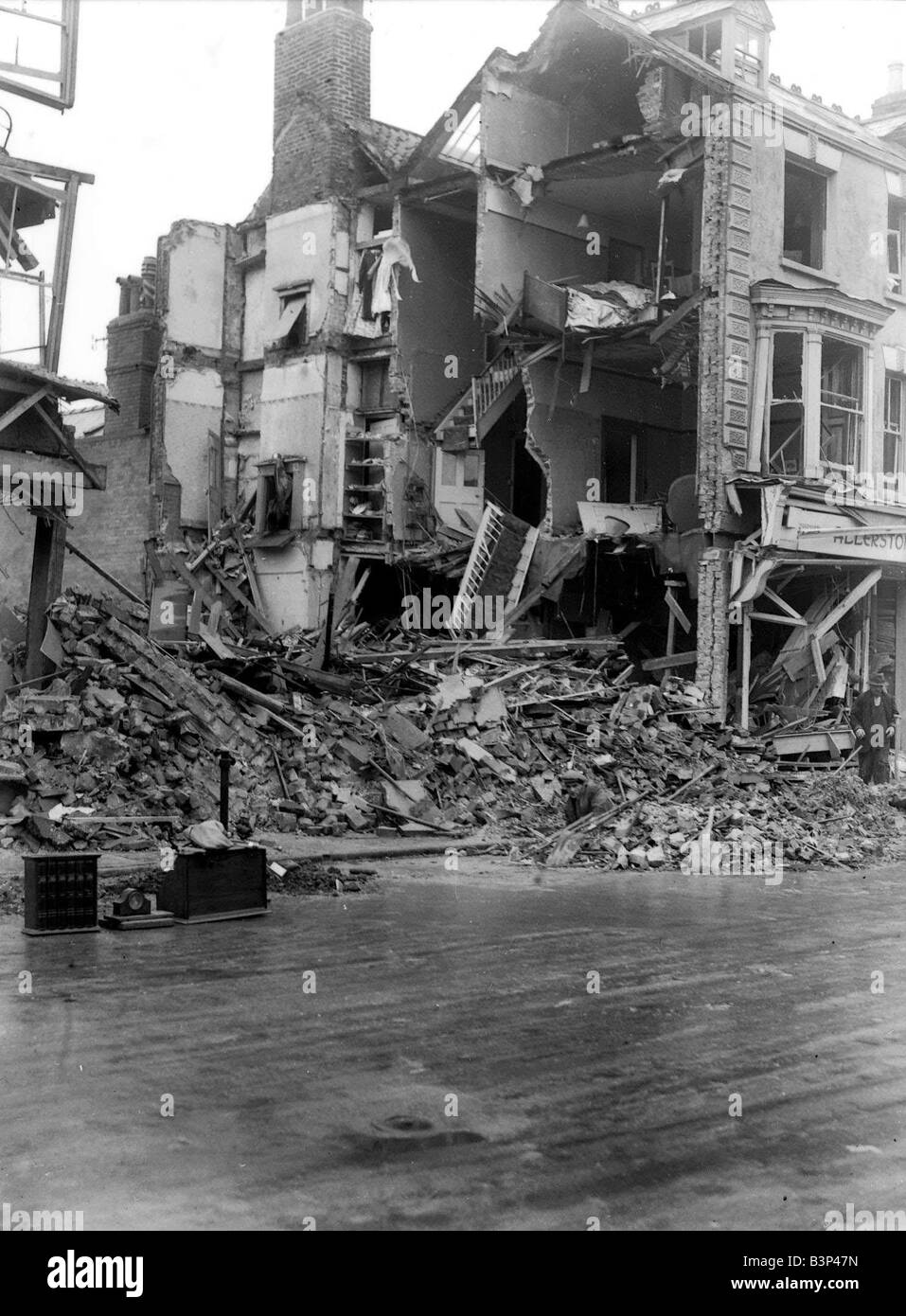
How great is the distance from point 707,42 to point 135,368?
14.0m

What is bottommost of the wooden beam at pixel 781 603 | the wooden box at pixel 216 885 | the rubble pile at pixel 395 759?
the wooden box at pixel 216 885

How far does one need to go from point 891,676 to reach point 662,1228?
72.7ft

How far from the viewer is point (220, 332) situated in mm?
31031

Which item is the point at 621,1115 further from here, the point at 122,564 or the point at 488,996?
the point at 122,564

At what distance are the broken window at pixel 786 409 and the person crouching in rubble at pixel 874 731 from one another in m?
4.39

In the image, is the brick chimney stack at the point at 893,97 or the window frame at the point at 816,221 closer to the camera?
the window frame at the point at 816,221

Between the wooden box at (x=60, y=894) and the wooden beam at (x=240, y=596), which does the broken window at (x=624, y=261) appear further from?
the wooden box at (x=60, y=894)

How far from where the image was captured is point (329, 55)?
94.3ft

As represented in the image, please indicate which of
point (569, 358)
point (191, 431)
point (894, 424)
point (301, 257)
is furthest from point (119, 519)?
point (894, 424)

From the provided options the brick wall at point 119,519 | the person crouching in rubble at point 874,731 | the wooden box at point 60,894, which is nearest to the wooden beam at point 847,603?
the person crouching in rubble at point 874,731

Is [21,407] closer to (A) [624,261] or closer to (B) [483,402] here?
(B) [483,402]

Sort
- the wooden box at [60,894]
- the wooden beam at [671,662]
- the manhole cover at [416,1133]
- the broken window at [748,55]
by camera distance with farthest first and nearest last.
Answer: the broken window at [748,55] < the wooden beam at [671,662] < the wooden box at [60,894] < the manhole cover at [416,1133]

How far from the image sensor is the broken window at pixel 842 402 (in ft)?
81.3
